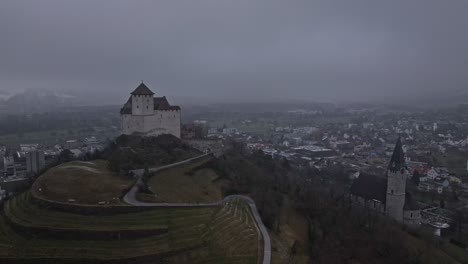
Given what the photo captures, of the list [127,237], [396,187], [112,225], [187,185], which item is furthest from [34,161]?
[396,187]

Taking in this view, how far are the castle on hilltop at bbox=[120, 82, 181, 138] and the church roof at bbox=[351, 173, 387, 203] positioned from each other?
82.9 feet

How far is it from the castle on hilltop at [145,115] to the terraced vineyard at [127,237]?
63.1 feet

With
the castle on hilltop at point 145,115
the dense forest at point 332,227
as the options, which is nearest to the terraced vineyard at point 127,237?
the dense forest at point 332,227

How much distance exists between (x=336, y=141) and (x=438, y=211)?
65.8 metres

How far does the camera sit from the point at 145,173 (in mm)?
39656

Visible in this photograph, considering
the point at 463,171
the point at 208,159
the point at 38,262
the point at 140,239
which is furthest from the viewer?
the point at 463,171

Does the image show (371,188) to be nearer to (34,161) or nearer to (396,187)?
(396,187)

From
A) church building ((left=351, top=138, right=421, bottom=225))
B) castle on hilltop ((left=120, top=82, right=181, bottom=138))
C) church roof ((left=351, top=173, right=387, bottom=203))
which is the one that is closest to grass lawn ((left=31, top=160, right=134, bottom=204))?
castle on hilltop ((left=120, top=82, right=181, bottom=138))

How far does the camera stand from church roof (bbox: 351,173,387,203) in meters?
50.7

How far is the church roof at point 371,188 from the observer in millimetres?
50688

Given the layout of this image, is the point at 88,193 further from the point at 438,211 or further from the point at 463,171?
the point at 463,171

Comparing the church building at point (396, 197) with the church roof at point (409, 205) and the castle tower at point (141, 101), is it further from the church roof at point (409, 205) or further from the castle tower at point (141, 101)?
the castle tower at point (141, 101)

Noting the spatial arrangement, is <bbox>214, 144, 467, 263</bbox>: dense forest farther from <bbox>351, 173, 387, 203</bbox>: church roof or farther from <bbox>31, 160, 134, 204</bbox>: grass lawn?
<bbox>31, 160, 134, 204</bbox>: grass lawn

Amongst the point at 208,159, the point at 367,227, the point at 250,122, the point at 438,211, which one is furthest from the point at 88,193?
the point at 250,122
